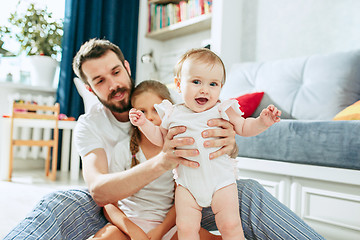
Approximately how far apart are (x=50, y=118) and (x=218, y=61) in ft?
7.58

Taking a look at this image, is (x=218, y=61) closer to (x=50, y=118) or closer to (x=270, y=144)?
(x=270, y=144)

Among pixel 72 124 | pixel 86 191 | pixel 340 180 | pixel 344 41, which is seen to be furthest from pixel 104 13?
pixel 340 180

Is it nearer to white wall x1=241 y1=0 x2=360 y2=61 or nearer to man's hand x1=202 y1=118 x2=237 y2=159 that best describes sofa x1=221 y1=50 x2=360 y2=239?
white wall x1=241 y1=0 x2=360 y2=61

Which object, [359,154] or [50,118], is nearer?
[359,154]

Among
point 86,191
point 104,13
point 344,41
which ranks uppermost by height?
point 104,13

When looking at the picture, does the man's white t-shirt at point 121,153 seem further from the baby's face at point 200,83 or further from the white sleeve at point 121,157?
the baby's face at point 200,83

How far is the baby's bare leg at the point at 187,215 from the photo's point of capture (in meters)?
0.83

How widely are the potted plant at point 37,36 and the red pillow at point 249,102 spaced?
220cm

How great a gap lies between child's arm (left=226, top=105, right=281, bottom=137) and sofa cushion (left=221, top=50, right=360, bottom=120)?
3.63ft

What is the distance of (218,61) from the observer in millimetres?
890

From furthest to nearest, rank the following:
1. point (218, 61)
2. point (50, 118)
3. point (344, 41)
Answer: point (50, 118) → point (344, 41) → point (218, 61)

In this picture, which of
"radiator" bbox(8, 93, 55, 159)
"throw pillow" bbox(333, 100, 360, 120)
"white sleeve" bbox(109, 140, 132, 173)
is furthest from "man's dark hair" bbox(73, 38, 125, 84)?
"radiator" bbox(8, 93, 55, 159)

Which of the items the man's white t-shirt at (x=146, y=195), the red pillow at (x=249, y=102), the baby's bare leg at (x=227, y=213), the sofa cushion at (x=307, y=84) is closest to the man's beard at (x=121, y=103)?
the man's white t-shirt at (x=146, y=195)

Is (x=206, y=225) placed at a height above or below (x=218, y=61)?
below
